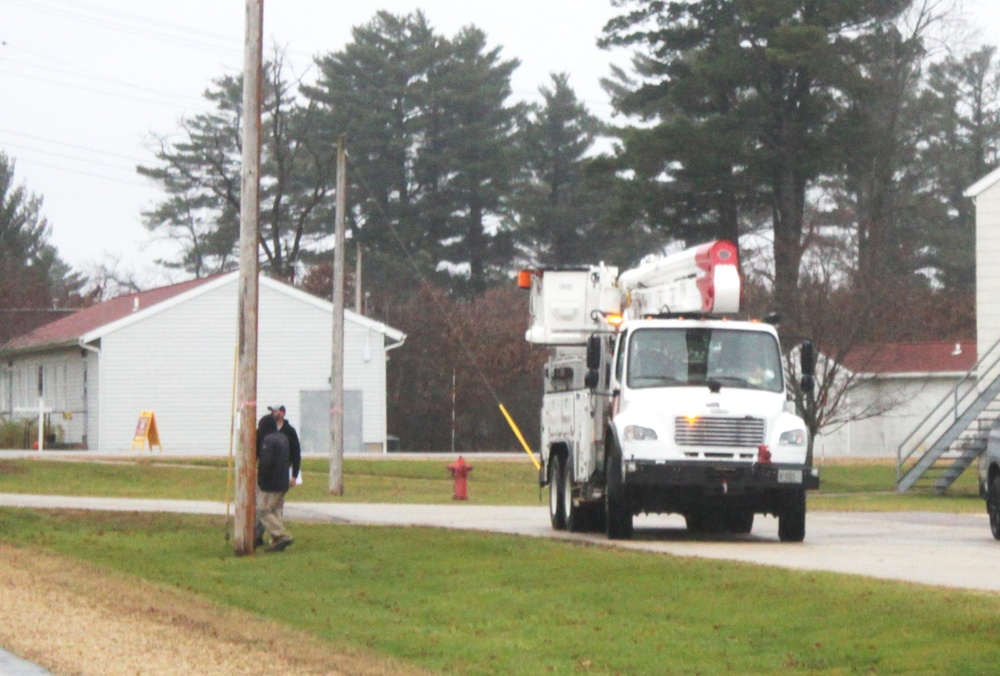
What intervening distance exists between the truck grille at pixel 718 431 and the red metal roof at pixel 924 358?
36.6 meters

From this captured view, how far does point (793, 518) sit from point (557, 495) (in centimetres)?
393

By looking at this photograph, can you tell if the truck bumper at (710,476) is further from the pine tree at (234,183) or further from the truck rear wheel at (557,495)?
the pine tree at (234,183)

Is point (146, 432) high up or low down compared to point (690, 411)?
down

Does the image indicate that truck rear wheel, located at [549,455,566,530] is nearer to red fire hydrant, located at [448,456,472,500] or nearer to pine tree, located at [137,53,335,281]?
red fire hydrant, located at [448,456,472,500]

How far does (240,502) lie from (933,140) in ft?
193

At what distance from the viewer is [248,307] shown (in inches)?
862

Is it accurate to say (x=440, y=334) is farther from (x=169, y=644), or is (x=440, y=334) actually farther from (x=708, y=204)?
(x=169, y=644)

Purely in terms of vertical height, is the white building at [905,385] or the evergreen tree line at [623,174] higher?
the evergreen tree line at [623,174]

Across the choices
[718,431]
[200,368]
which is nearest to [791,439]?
[718,431]

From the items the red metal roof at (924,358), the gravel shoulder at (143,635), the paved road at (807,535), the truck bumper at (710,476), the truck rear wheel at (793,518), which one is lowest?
the gravel shoulder at (143,635)

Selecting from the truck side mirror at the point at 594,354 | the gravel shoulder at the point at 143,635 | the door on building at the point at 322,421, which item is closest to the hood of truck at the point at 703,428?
the truck side mirror at the point at 594,354

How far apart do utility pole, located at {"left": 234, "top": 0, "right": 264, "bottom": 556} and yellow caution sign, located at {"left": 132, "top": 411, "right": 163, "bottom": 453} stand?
1161 inches

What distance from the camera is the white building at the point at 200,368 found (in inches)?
2099

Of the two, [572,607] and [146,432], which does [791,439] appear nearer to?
[572,607]
